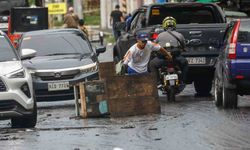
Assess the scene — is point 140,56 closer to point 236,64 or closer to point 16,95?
point 236,64

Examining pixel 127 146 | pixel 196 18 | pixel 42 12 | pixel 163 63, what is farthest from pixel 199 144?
pixel 42 12

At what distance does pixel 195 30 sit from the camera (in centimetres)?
2112

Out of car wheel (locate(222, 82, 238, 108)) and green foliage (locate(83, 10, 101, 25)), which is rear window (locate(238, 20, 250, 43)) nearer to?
car wheel (locate(222, 82, 238, 108))

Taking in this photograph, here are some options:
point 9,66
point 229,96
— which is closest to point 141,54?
point 229,96

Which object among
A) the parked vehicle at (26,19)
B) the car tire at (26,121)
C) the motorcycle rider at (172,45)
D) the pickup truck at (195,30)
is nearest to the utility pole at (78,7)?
the parked vehicle at (26,19)

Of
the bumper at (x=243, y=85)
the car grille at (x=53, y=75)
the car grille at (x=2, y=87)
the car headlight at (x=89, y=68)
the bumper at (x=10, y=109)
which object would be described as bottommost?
the car grille at (x=53, y=75)

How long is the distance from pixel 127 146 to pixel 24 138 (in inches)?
74.0

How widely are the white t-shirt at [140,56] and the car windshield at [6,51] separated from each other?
3324mm

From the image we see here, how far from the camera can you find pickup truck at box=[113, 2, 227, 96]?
69.4 ft

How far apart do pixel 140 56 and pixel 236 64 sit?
2.79 metres

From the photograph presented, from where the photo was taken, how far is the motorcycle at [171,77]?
19812 mm

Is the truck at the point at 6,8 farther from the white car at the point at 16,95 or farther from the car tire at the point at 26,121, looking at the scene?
the white car at the point at 16,95

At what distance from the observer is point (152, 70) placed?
798 inches

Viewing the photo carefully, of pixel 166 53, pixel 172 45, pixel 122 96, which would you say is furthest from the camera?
pixel 172 45
